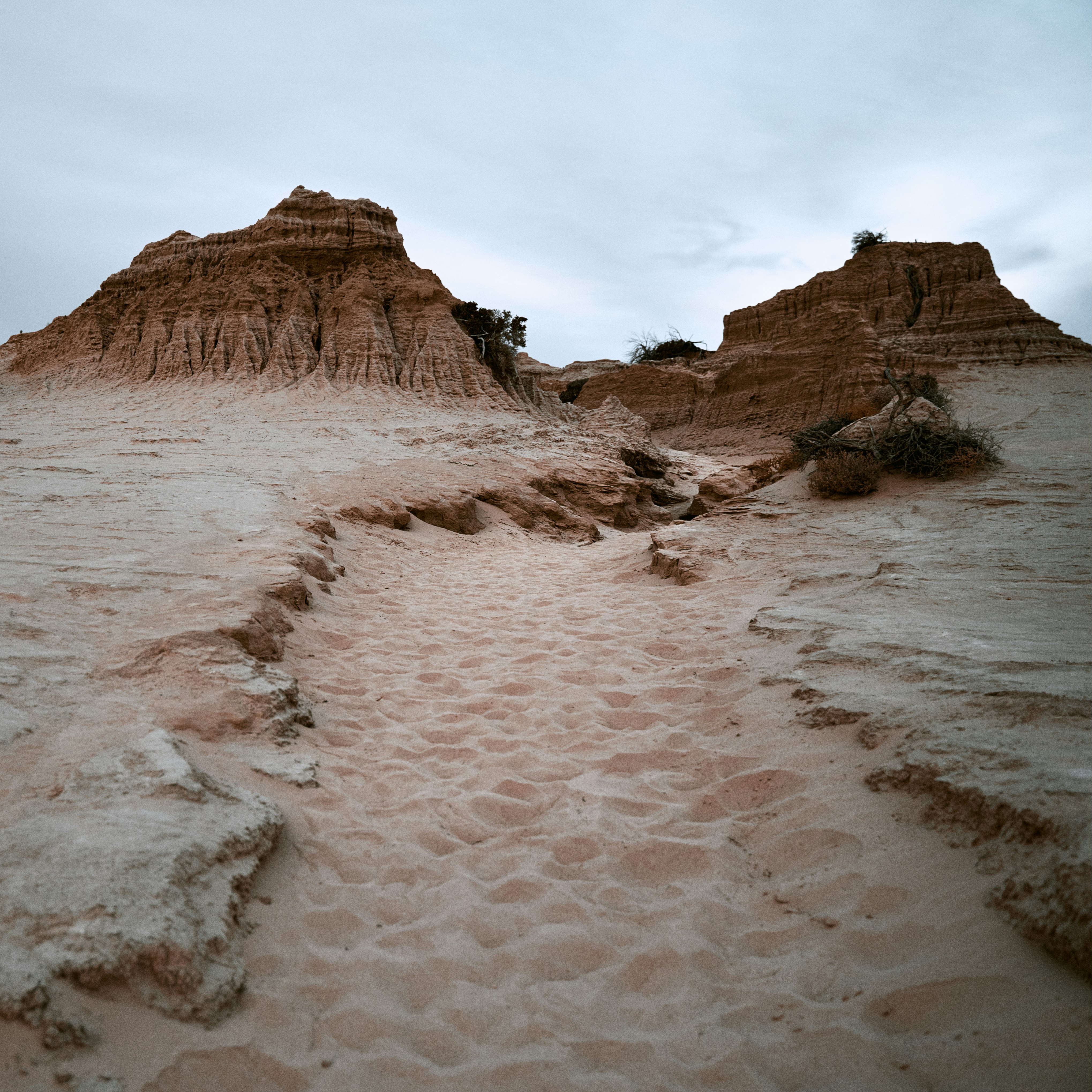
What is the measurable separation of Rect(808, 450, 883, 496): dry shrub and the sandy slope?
1.91m

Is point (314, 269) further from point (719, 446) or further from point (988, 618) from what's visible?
point (988, 618)

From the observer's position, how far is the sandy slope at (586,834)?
156 cm

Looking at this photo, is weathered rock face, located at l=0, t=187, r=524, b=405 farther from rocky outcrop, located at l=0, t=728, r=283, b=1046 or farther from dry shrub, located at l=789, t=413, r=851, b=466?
rocky outcrop, located at l=0, t=728, r=283, b=1046

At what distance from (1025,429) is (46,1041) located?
12.9 meters

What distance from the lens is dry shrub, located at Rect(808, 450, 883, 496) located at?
24.4ft

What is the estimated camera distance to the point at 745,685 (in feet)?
11.4

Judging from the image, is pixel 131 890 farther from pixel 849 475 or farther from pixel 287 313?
pixel 287 313

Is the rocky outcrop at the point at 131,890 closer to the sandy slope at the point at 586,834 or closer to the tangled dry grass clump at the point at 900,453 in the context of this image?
the sandy slope at the point at 586,834

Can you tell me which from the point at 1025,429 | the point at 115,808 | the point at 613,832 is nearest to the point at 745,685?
the point at 613,832

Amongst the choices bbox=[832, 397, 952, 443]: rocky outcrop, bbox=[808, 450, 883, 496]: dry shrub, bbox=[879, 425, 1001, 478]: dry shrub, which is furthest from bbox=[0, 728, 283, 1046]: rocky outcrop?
bbox=[832, 397, 952, 443]: rocky outcrop

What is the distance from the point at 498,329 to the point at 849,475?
12.5m

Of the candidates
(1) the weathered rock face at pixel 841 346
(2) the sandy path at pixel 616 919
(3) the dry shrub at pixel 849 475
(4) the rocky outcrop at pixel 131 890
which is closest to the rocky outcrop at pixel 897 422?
(3) the dry shrub at pixel 849 475

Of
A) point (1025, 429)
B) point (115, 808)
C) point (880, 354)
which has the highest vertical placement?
point (880, 354)

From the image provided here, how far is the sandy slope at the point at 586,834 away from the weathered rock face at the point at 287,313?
11140mm
